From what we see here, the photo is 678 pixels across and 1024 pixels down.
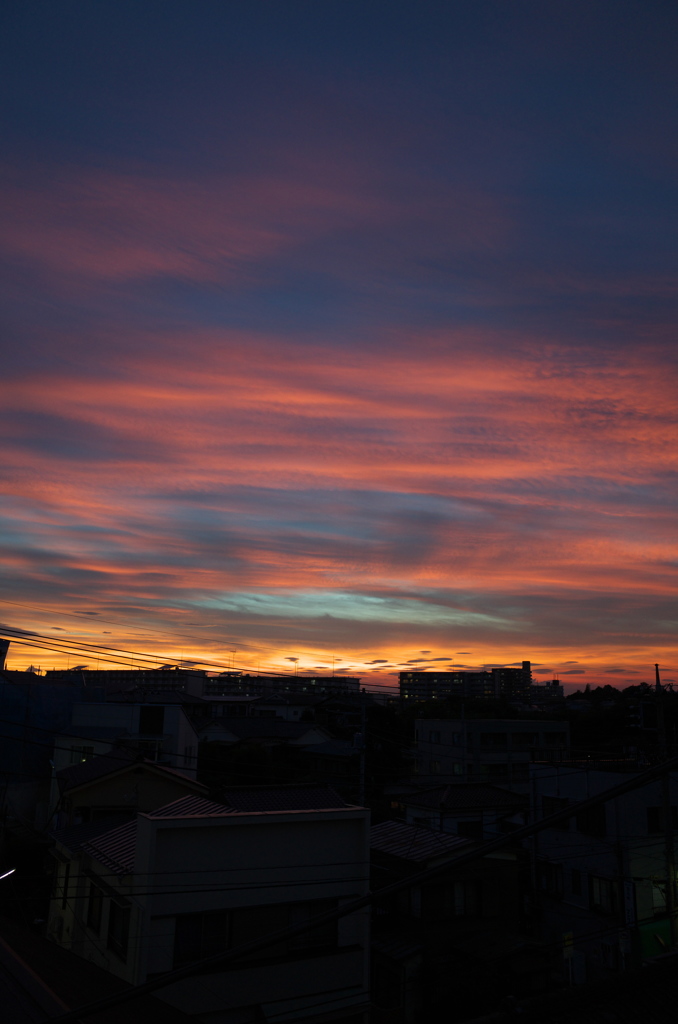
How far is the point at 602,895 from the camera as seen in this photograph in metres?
28.9

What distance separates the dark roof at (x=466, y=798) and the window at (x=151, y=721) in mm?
17795

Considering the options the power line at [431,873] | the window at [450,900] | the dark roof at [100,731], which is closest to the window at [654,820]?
the window at [450,900]

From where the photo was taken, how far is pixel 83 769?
2870 cm

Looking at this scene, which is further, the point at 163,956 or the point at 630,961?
the point at 630,961

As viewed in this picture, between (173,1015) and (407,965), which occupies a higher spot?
(173,1015)

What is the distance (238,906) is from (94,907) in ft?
16.9

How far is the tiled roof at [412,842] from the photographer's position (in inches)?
987

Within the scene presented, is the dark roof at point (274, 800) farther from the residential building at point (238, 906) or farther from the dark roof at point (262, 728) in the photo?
the dark roof at point (262, 728)

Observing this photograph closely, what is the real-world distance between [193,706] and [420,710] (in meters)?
41.4

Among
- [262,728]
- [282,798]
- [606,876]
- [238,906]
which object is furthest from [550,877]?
[262,728]

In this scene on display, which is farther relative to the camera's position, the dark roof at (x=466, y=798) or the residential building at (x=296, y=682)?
the dark roof at (x=466, y=798)

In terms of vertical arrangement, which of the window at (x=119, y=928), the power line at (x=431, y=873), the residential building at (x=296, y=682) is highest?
the residential building at (x=296, y=682)

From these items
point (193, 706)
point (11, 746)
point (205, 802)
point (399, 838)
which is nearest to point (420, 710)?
point (193, 706)

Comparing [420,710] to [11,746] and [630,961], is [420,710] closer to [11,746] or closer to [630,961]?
[11,746]
